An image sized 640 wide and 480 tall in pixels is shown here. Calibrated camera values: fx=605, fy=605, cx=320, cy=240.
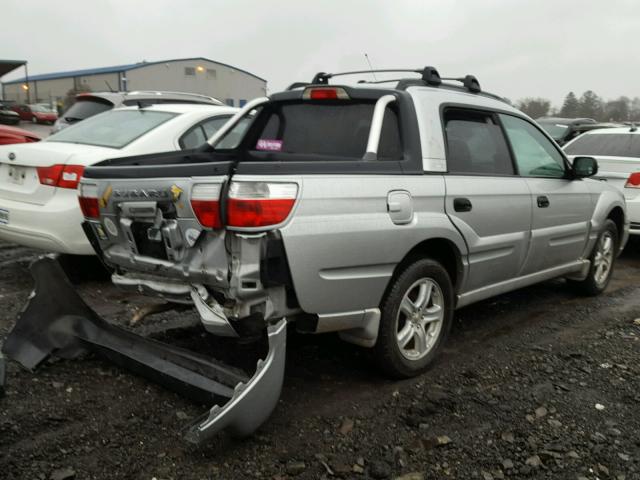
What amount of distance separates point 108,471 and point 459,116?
9.83 feet

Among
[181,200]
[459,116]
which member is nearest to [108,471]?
[181,200]

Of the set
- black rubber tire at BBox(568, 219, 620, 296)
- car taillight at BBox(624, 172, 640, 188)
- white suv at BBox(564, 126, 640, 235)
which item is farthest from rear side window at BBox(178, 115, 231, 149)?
car taillight at BBox(624, 172, 640, 188)

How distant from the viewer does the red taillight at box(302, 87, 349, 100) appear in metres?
3.79

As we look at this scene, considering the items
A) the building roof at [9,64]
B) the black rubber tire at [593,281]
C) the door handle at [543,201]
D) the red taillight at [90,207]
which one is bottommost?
the black rubber tire at [593,281]

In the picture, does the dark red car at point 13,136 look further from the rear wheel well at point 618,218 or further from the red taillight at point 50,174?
the rear wheel well at point 618,218

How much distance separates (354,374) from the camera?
12.4ft

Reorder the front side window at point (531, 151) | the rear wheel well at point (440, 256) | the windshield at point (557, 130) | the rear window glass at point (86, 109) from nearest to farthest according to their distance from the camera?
the rear wheel well at point (440, 256) < the front side window at point (531, 151) < the rear window glass at point (86, 109) < the windshield at point (557, 130)

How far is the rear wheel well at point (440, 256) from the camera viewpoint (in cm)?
355

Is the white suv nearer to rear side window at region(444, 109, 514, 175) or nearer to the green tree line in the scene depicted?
rear side window at region(444, 109, 514, 175)

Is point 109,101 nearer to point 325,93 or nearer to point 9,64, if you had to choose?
point 325,93

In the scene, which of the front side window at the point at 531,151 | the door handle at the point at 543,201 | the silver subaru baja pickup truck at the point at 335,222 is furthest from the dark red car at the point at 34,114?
the door handle at the point at 543,201

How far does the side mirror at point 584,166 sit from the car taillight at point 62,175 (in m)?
4.06

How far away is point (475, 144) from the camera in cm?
418

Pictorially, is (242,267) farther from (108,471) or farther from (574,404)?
(574,404)
